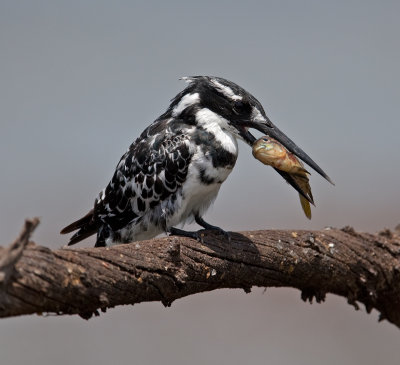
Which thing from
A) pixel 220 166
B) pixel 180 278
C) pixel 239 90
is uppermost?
pixel 239 90

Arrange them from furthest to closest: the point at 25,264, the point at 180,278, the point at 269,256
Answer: the point at 269,256
the point at 180,278
the point at 25,264

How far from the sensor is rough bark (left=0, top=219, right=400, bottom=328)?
2105 mm

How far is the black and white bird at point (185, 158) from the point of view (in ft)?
11.8

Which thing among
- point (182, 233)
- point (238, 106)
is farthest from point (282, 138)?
point (182, 233)

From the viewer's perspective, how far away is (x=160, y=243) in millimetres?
2705

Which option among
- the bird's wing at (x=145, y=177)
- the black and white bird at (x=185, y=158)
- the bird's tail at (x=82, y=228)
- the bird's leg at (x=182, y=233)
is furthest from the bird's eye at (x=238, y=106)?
the bird's tail at (x=82, y=228)

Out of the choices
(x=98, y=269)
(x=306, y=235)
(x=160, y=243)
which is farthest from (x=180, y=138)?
(x=98, y=269)

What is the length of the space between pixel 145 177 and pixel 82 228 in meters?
0.52

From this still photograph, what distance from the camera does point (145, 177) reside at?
12.3 feet

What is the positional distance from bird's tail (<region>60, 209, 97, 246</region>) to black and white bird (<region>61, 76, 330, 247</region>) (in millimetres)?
129

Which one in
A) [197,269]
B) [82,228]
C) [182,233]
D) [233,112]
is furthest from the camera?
[82,228]

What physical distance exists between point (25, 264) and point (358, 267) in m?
1.69

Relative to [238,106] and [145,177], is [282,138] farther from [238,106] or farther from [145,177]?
[145,177]

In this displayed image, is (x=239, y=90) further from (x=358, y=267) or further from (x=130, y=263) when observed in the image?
(x=130, y=263)
